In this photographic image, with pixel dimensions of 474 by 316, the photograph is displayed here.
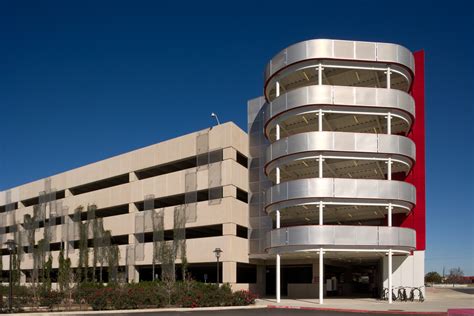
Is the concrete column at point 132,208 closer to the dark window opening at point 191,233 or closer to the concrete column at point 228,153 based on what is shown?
the dark window opening at point 191,233

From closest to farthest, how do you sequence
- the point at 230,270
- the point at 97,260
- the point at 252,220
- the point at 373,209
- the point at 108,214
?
1. the point at 373,209
2. the point at 230,270
3. the point at 252,220
4. the point at 97,260
5. the point at 108,214

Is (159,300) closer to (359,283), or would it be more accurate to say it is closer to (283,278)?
(283,278)

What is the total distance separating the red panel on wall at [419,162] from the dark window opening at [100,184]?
1207 inches

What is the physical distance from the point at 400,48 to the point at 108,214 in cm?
3915

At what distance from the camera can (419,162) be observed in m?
43.4

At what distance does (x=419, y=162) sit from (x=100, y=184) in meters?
37.2

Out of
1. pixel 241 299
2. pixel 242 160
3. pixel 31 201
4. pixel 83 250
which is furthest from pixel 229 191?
pixel 31 201

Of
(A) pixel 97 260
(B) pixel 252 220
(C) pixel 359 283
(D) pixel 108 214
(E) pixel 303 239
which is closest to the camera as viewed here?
(E) pixel 303 239

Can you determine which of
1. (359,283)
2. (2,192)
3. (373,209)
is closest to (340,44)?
(373,209)

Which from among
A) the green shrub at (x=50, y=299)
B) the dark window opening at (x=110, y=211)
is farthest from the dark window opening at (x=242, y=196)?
the green shrub at (x=50, y=299)

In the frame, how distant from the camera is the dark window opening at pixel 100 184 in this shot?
59412 mm

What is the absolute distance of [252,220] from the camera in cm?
4906

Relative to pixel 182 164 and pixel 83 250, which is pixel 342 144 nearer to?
pixel 182 164

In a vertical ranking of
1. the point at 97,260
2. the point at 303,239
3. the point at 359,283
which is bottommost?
the point at 359,283
